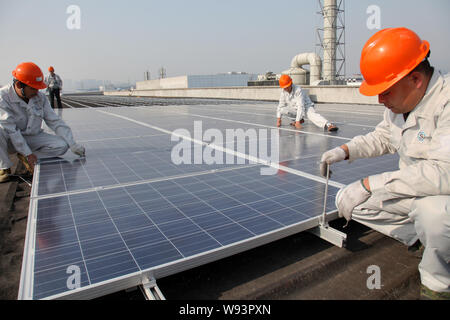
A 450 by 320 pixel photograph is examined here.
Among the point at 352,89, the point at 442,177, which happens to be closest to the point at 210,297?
the point at 442,177

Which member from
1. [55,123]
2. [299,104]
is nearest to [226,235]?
[55,123]

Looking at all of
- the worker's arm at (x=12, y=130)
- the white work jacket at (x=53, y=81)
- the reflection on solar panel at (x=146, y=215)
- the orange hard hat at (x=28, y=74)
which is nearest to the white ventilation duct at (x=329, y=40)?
the white work jacket at (x=53, y=81)

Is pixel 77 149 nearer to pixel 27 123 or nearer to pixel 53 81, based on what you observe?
pixel 27 123

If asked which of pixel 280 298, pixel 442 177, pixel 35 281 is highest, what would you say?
pixel 442 177

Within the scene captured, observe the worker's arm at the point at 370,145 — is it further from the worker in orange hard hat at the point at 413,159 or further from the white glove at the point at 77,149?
the white glove at the point at 77,149

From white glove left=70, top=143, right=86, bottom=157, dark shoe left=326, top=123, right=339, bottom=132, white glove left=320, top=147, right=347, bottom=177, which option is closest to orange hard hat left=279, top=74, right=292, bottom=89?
dark shoe left=326, top=123, right=339, bottom=132

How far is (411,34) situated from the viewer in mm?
2252

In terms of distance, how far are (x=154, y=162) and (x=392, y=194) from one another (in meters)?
3.28

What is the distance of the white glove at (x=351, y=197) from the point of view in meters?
A: 2.34

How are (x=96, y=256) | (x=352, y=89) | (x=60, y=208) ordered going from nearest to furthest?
(x=96, y=256)
(x=60, y=208)
(x=352, y=89)

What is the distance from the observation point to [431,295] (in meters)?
1.97

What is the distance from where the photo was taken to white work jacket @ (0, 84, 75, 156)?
4508 millimetres

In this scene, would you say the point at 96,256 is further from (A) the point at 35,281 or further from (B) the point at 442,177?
(B) the point at 442,177

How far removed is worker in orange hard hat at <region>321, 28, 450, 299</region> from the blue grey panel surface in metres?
0.54
